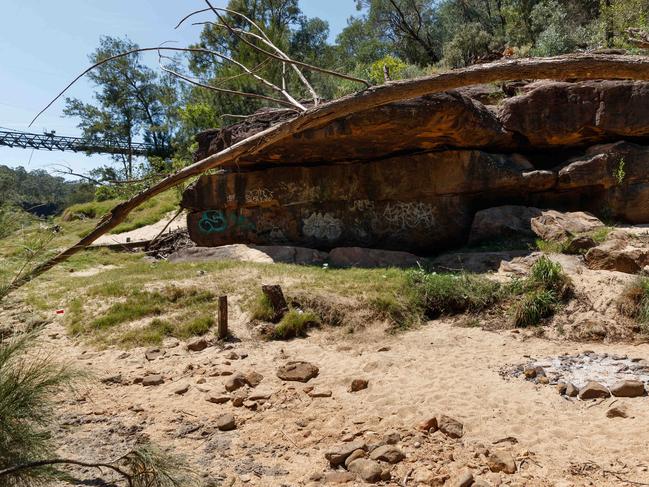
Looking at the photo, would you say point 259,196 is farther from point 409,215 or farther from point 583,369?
point 583,369

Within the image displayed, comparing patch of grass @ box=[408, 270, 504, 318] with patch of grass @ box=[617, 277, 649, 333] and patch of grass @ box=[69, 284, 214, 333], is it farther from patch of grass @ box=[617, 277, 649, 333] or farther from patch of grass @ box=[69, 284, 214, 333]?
patch of grass @ box=[69, 284, 214, 333]

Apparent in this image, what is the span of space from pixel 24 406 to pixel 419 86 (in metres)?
2.86

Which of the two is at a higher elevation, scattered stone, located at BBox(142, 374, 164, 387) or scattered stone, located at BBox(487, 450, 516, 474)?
scattered stone, located at BBox(142, 374, 164, 387)

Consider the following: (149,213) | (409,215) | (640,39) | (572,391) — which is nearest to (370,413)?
(572,391)

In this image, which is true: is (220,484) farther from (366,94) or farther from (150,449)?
(366,94)

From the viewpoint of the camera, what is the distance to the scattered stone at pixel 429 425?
14.6ft

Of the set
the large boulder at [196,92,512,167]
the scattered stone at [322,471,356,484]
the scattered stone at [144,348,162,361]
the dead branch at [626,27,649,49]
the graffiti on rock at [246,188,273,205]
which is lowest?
the scattered stone at [322,471,356,484]

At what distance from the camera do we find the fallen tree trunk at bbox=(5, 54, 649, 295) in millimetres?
2486

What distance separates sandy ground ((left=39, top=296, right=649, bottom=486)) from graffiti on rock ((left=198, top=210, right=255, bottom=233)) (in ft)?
20.5

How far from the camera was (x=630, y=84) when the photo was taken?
11094mm

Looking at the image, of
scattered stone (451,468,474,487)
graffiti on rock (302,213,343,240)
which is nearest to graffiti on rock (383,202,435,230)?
graffiti on rock (302,213,343,240)

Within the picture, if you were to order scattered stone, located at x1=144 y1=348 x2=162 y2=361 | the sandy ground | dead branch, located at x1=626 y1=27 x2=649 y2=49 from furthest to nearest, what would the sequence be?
1. scattered stone, located at x1=144 y1=348 x2=162 y2=361
2. the sandy ground
3. dead branch, located at x1=626 y1=27 x2=649 y2=49

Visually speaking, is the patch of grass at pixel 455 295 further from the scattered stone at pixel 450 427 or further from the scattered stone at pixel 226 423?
the scattered stone at pixel 226 423

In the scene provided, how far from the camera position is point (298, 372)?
6004mm
